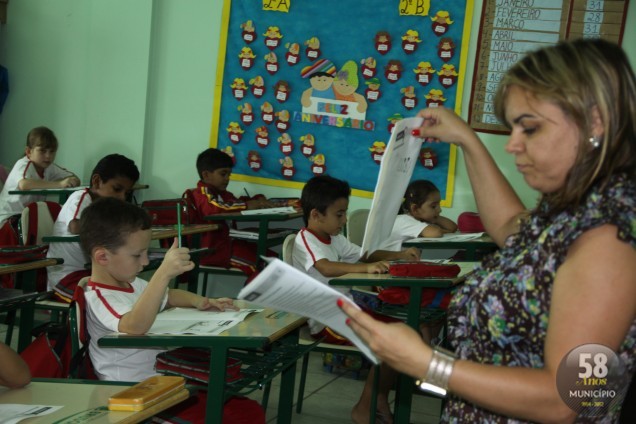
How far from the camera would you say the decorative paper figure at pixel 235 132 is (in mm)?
5930

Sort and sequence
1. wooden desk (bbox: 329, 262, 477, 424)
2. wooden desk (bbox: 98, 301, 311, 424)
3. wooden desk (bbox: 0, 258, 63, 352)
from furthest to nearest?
wooden desk (bbox: 0, 258, 63, 352), wooden desk (bbox: 329, 262, 477, 424), wooden desk (bbox: 98, 301, 311, 424)

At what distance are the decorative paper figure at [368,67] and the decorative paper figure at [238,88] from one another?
0.90 m

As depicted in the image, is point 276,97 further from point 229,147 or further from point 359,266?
point 359,266

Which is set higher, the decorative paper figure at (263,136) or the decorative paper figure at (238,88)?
the decorative paper figure at (238,88)

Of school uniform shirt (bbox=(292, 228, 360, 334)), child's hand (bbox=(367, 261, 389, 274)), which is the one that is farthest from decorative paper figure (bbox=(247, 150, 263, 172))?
child's hand (bbox=(367, 261, 389, 274))

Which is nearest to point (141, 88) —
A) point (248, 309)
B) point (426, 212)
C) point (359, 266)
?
point (426, 212)

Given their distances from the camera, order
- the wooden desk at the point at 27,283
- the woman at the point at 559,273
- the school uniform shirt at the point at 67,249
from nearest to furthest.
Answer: the woman at the point at 559,273, the wooden desk at the point at 27,283, the school uniform shirt at the point at 67,249

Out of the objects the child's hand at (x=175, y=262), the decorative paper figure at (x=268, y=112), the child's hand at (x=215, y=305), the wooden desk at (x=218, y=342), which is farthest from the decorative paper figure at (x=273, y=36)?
the child's hand at (x=175, y=262)

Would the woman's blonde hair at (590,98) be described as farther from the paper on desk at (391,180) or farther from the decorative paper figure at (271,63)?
the decorative paper figure at (271,63)

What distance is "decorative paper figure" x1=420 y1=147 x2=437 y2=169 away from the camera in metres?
5.43

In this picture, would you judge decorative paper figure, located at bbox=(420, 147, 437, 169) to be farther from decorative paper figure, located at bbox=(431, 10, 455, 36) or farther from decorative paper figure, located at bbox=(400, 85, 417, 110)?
decorative paper figure, located at bbox=(431, 10, 455, 36)

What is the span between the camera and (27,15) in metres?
6.44

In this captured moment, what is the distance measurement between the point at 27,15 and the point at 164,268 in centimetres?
496

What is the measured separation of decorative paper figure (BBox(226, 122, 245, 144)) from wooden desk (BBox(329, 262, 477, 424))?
9.47 feet
